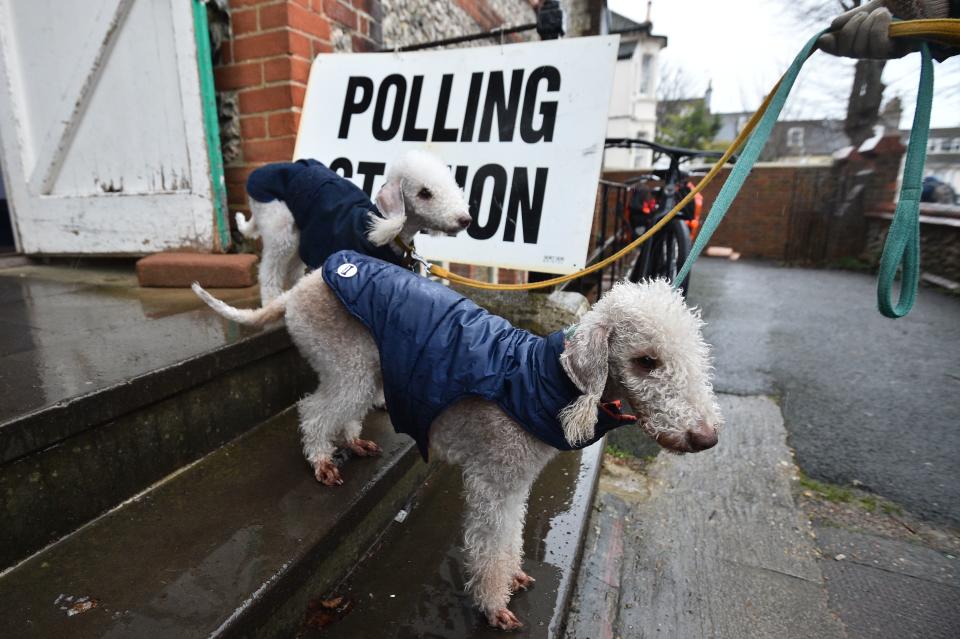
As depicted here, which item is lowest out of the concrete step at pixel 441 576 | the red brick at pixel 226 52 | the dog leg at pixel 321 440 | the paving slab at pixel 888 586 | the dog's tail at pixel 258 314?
the paving slab at pixel 888 586

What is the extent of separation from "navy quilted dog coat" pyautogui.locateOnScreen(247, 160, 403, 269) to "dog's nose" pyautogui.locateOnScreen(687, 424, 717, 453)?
165 centimetres

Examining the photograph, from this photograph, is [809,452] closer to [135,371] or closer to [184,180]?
[135,371]

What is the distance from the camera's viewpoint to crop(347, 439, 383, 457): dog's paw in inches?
85.5

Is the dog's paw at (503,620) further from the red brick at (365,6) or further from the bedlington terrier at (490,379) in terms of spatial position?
the red brick at (365,6)

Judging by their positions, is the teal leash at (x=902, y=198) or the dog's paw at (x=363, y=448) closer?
the teal leash at (x=902, y=198)

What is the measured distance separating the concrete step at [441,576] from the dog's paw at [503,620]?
0.02 m

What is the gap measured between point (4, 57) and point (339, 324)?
3578 millimetres

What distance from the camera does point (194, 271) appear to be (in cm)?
312

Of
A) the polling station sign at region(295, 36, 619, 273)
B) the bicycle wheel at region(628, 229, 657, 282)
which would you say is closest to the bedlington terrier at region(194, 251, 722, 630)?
the polling station sign at region(295, 36, 619, 273)

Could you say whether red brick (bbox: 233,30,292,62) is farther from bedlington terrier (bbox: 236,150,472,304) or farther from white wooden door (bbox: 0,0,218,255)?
bedlington terrier (bbox: 236,150,472,304)

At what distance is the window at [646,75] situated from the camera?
3027cm

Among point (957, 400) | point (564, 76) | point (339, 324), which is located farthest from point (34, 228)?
point (957, 400)

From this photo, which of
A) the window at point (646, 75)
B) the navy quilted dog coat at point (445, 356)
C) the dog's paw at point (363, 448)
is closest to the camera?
the navy quilted dog coat at point (445, 356)

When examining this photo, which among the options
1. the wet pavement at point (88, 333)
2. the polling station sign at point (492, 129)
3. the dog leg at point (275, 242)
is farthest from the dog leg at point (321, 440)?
the polling station sign at point (492, 129)
